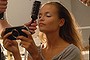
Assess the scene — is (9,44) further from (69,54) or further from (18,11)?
(18,11)

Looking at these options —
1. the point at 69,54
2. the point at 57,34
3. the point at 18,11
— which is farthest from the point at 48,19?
the point at 18,11

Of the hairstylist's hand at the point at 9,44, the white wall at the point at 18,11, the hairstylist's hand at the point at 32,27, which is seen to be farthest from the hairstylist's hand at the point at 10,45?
the white wall at the point at 18,11

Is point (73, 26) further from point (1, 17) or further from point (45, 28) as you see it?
point (1, 17)

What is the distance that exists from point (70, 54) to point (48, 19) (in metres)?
0.25

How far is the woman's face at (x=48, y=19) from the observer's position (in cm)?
138

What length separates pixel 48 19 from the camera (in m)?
1.40

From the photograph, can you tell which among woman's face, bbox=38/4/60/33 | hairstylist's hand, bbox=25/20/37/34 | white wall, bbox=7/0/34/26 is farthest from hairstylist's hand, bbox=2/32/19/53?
white wall, bbox=7/0/34/26

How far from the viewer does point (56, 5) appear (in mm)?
1508

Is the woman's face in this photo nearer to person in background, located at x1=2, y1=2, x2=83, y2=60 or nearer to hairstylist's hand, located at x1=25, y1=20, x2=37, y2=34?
person in background, located at x1=2, y1=2, x2=83, y2=60

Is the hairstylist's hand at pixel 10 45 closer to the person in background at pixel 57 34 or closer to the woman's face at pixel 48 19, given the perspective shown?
the person in background at pixel 57 34

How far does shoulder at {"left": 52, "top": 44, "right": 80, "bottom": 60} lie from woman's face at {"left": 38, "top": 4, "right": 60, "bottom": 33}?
0.50 ft

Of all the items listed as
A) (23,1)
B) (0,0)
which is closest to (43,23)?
(0,0)

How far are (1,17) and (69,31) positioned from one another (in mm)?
511

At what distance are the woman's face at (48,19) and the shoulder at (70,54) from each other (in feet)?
0.50
